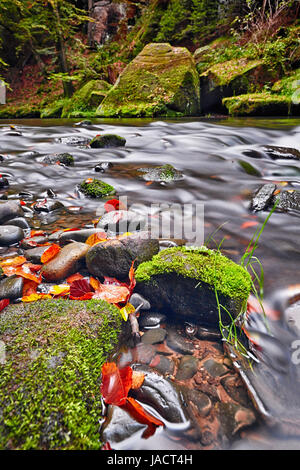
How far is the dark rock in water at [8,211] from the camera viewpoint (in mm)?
Answer: 3091

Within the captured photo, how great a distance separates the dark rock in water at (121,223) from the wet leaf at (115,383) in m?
1.62

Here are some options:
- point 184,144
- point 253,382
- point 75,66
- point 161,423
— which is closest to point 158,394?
point 161,423

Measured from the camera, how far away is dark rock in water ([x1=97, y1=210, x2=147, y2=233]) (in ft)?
9.18

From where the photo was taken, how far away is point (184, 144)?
711 cm

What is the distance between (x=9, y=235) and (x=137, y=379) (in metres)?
2.05

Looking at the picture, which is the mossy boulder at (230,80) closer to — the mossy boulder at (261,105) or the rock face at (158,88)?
the rock face at (158,88)

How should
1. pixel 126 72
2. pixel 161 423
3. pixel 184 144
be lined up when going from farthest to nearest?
pixel 126 72 < pixel 184 144 < pixel 161 423

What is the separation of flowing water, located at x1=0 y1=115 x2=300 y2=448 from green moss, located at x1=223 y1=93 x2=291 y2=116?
1701mm

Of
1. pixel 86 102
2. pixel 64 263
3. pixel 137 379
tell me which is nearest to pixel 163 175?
pixel 64 263

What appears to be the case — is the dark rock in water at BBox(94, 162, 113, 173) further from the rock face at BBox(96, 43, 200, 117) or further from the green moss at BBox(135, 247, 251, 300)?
the rock face at BBox(96, 43, 200, 117)

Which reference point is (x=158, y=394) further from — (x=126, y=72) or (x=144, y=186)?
(x=126, y=72)

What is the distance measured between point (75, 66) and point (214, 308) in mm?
28439
